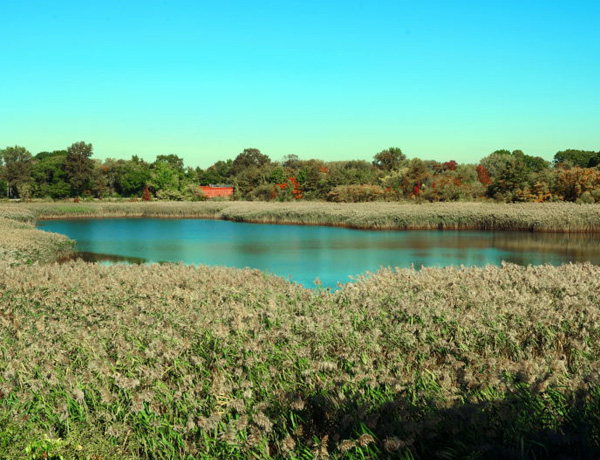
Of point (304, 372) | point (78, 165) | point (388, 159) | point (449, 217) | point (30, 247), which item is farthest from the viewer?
point (388, 159)

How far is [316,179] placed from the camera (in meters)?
60.4

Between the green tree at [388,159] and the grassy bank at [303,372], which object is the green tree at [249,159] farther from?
the grassy bank at [303,372]

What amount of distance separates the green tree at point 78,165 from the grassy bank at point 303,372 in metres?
63.0

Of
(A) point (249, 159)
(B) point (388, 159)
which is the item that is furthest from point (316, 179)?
(A) point (249, 159)

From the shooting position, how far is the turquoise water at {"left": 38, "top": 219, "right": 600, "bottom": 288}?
17422mm

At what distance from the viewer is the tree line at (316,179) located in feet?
131

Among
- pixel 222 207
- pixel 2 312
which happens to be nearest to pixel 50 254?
pixel 2 312

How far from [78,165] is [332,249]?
5283 cm

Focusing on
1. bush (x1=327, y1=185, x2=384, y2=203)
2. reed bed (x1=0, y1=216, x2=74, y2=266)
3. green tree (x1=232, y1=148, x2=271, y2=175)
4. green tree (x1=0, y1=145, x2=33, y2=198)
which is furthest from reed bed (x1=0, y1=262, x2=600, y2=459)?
green tree (x1=232, y1=148, x2=271, y2=175)

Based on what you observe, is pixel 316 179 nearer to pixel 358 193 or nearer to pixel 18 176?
pixel 358 193

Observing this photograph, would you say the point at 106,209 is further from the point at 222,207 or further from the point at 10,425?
the point at 10,425

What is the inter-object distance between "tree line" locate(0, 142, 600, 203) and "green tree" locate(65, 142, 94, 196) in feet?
0.38

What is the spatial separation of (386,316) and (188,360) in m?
2.02

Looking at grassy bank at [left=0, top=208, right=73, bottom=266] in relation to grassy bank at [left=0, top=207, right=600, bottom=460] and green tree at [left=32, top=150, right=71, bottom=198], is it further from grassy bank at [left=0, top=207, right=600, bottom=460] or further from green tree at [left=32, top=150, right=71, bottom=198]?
green tree at [left=32, top=150, right=71, bottom=198]
